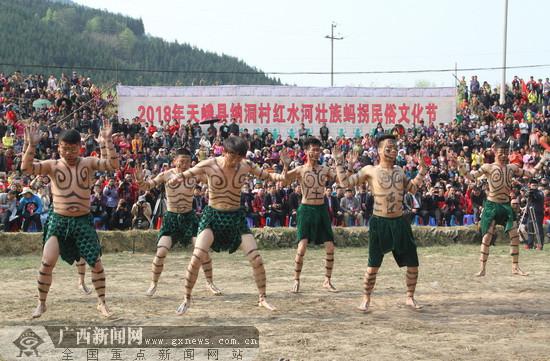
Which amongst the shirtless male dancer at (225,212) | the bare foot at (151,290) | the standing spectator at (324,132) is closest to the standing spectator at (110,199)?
the bare foot at (151,290)

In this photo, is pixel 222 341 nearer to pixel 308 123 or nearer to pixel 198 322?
pixel 198 322

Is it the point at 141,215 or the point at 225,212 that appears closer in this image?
the point at 225,212

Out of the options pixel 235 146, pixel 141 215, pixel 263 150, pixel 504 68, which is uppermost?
pixel 504 68

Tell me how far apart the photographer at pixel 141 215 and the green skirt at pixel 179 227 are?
802 cm

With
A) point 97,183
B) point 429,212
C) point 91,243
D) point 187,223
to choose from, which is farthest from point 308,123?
point 91,243

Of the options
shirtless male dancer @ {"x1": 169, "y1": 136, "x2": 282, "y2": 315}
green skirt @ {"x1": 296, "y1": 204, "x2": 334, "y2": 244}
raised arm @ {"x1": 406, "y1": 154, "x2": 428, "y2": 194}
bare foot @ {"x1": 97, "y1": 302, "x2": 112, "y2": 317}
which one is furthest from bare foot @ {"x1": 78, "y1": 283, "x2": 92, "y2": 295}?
raised arm @ {"x1": 406, "y1": 154, "x2": 428, "y2": 194}

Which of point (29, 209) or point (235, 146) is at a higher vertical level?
point (235, 146)

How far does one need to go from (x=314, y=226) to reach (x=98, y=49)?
10073cm

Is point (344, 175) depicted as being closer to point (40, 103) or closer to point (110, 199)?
point (110, 199)

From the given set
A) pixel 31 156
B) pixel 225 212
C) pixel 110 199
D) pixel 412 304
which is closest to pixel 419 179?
pixel 412 304

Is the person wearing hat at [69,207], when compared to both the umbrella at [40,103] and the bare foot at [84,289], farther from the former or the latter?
the umbrella at [40,103]

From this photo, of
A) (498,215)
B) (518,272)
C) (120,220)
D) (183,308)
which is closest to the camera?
(183,308)

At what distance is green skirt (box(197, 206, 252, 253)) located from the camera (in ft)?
34.3

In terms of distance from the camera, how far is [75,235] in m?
10.0
